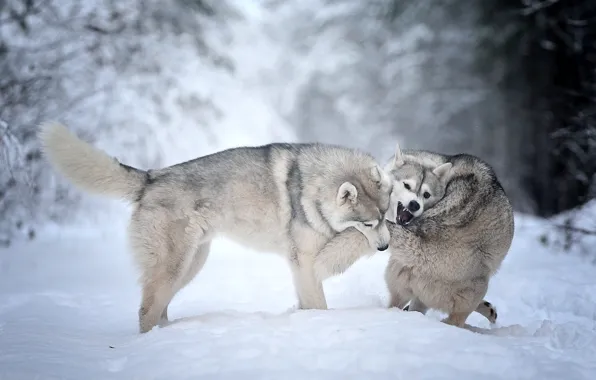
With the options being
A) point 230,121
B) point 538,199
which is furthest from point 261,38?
point 538,199

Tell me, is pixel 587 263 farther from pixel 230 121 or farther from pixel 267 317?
pixel 230 121

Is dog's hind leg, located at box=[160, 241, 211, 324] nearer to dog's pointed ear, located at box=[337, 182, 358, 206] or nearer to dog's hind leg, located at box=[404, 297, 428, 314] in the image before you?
dog's pointed ear, located at box=[337, 182, 358, 206]

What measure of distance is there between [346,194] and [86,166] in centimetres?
231

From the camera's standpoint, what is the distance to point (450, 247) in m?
4.01

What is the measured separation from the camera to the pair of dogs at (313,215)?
407cm

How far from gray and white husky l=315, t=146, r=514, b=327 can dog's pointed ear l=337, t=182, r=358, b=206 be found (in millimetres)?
303

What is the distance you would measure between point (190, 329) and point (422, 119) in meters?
16.6

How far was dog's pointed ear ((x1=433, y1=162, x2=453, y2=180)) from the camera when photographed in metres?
4.91

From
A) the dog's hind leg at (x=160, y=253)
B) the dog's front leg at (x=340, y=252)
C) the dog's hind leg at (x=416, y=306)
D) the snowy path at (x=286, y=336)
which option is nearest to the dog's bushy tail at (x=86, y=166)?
the dog's hind leg at (x=160, y=253)

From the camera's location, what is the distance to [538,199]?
12789 mm

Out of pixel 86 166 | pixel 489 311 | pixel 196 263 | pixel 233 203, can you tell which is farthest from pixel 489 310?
pixel 86 166

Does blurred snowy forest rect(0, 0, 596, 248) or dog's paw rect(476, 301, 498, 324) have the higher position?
blurred snowy forest rect(0, 0, 596, 248)

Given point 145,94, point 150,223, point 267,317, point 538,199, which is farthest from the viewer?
point 538,199

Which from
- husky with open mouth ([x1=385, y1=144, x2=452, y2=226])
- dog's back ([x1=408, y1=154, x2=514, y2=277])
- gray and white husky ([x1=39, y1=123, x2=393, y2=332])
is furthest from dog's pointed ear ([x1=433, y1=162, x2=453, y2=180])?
gray and white husky ([x1=39, y1=123, x2=393, y2=332])
